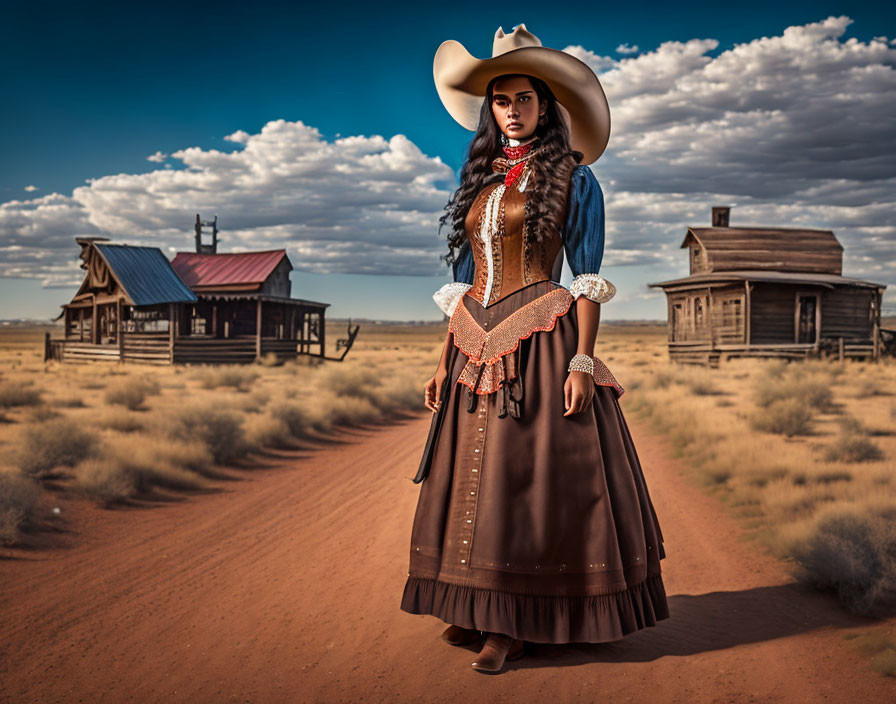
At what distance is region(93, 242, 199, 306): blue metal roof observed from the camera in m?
23.6

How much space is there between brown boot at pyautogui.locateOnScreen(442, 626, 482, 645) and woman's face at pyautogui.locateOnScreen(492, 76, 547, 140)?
2.36 meters

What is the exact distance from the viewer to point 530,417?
3.07 metres

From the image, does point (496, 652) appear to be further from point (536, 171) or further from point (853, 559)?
point (853, 559)

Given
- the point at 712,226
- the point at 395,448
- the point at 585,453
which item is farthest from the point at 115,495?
the point at 712,226

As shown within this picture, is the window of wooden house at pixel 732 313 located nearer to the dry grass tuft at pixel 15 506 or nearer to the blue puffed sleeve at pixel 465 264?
the blue puffed sleeve at pixel 465 264

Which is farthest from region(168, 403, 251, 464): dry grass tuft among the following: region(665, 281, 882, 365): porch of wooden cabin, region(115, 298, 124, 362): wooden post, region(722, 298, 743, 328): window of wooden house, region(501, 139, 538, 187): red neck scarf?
region(722, 298, 743, 328): window of wooden house

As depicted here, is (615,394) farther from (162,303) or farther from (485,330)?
(162,303)

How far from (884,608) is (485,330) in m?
2.83

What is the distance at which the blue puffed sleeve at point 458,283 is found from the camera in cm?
355

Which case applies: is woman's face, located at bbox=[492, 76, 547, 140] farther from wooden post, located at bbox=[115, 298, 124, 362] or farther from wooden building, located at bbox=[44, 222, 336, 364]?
wooden post, located at bbox=[115, 298, 124, 362]

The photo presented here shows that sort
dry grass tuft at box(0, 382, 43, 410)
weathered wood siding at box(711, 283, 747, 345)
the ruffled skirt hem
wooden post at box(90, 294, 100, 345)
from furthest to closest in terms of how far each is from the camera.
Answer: wooden post at box(90, 294, 100, 345) < weathered wood siding at box(711, 283, 747, 345) < dry grass tuft at box(0, 382, 43, 410) < the ruffled skirt hem

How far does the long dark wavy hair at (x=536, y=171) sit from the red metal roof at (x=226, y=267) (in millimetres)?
23739

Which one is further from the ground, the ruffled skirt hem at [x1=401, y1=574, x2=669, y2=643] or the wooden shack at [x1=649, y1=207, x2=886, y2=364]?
the wooden shack at [x1=649, y1=207, x2=886, y2=364]

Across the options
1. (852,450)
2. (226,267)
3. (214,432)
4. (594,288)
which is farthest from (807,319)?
(594,288)
